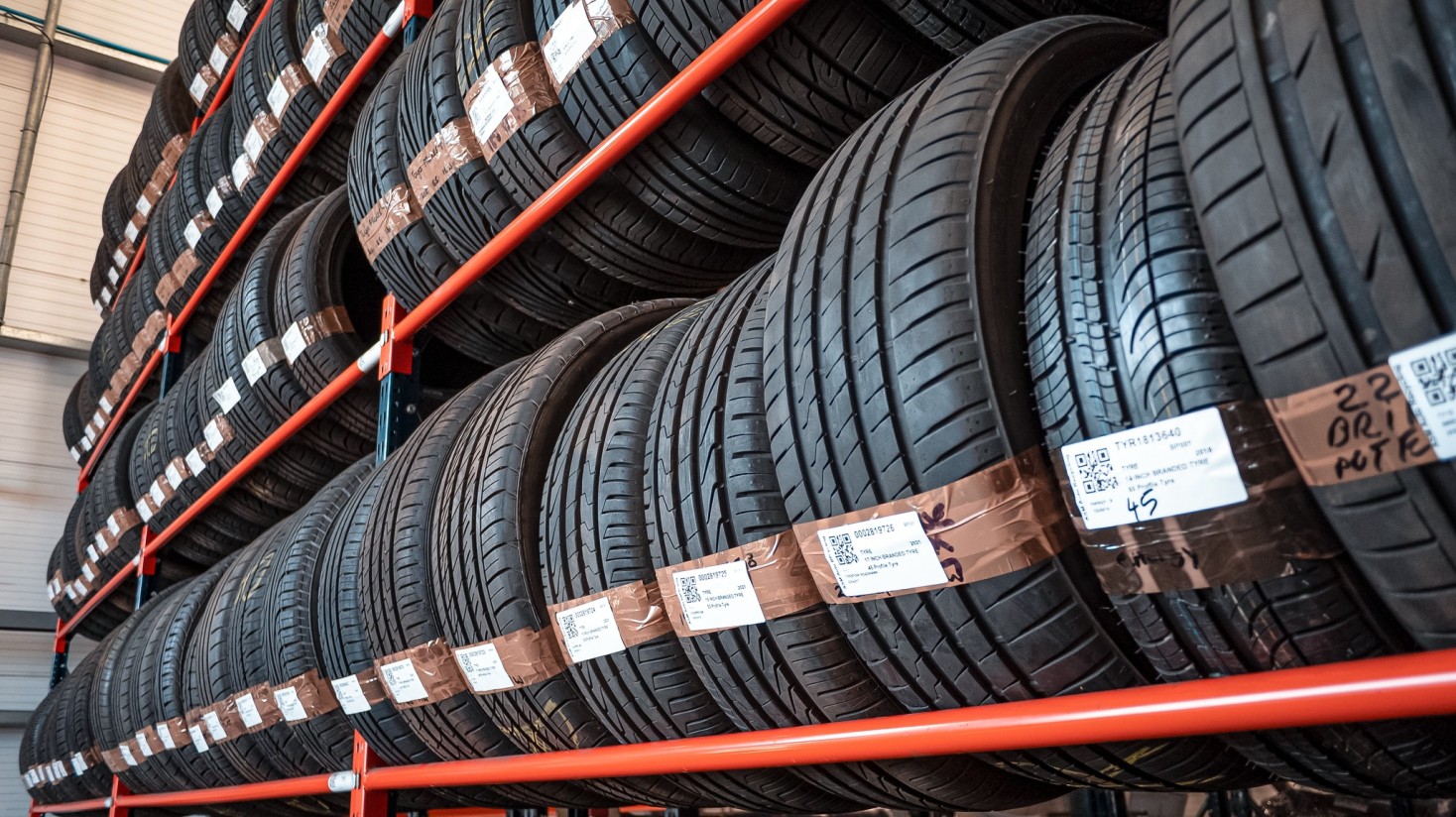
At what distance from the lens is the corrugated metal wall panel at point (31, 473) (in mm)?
8516

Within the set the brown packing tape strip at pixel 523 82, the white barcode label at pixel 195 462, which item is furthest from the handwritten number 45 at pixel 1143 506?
the white barcode label at pixel 195 462

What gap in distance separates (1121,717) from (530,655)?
3.58 feet

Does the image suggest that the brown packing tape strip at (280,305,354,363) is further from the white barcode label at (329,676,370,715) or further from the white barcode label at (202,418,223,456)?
the white barcode label at (329,676,370,715)

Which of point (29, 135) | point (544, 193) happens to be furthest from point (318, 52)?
point (29, 135)

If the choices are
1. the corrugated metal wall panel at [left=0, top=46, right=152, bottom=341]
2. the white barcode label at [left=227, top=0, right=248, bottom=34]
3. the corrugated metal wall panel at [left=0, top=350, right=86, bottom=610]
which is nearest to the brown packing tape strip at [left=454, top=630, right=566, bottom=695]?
the white barcode label at [left=227, top=0, right=248, bottom=34]

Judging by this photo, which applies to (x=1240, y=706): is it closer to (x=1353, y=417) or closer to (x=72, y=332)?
(x=1353, y=417)

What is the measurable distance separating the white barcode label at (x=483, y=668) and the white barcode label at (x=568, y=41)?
3.53ft

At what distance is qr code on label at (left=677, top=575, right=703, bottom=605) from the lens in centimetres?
137

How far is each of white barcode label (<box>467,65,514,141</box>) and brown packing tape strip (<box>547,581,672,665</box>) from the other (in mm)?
1061

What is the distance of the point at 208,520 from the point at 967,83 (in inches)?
179

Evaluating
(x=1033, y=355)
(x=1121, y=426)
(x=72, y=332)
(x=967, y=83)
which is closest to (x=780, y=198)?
(x=967, y=83)

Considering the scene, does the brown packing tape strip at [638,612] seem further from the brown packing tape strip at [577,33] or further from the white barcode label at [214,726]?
the white barcode label at [214,726]

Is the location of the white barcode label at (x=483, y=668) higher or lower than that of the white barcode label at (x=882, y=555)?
lower

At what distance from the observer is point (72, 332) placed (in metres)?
9.10
